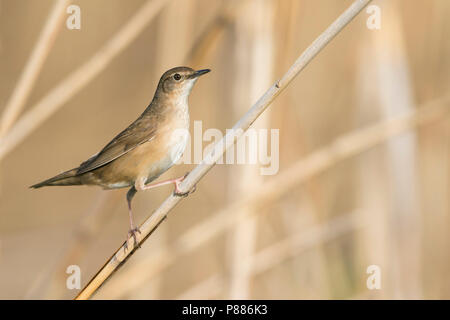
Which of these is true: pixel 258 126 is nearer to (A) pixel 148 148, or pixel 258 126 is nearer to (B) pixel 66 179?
(A) pixel 148 148

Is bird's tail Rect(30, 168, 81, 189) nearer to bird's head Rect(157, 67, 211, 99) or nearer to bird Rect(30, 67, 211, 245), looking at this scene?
bird Rect(30, 67, 211, 245)

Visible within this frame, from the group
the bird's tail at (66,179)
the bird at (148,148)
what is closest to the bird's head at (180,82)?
the bird at (148,148)

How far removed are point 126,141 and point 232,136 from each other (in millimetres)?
815

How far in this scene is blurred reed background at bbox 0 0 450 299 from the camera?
268cm

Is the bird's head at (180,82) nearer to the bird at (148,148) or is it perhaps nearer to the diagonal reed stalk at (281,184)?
the bird at (148,148)

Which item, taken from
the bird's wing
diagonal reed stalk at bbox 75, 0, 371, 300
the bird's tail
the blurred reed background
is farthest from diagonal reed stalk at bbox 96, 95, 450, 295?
diagonal reed stalk at bbox 75, 0, 371, 300

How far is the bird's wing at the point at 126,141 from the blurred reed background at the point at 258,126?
24 centimetres

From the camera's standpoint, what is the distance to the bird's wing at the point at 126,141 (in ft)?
7.71

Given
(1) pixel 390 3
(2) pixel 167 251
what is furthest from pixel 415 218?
(2) pixel 167 251

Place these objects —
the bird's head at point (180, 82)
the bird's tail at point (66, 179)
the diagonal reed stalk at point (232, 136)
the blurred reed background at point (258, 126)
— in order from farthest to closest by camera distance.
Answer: the blurred reed background at point (258, 126) < the bird's head at point (180, 82) < the bird's tail at point (66, 179) < the diagonal reed stalk at point (232, 136)

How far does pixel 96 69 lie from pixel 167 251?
1.05 meters

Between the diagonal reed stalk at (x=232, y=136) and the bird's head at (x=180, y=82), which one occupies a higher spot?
the bird's head at (x=180, y=82)

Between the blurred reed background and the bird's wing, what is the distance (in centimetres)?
24
